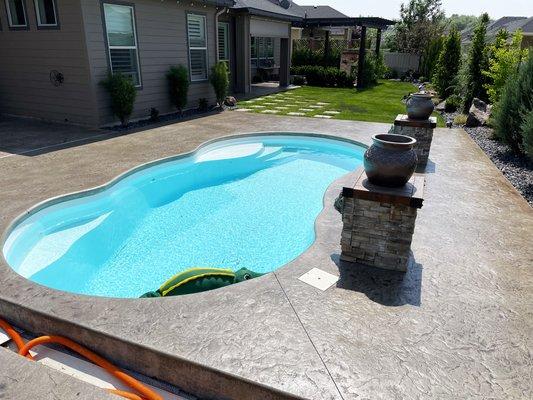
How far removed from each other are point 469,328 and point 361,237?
1200mm

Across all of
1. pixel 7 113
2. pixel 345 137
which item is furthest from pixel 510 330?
pixel 7 113

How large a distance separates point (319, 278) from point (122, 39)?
31.0 ft

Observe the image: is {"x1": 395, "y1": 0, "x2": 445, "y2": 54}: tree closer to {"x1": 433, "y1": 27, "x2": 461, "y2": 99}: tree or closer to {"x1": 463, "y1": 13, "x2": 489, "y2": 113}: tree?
{"x1": 433, "y1": 27, "x2": 461, "y2": 99}: tree

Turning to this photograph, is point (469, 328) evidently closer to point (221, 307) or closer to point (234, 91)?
point (221, 307)

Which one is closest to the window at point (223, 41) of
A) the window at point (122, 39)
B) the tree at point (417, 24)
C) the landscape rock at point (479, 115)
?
the window at point (122, 39)

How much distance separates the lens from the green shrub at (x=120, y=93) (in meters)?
9.79

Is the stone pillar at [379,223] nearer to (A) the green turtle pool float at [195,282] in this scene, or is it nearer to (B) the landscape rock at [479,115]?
(A) the green turtle pool float at [195,282]

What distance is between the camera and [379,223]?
365 centimetres

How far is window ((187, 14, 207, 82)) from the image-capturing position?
1263 cm

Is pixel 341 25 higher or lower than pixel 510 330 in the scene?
higher

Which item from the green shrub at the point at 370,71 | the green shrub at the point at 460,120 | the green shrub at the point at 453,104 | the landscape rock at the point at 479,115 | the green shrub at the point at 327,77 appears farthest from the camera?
the green shrub at the point at 327,77

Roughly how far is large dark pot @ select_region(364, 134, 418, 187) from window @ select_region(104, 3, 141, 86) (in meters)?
8.83

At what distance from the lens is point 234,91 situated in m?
17.9

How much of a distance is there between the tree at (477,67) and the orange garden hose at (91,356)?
13.5m
